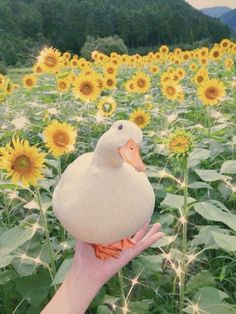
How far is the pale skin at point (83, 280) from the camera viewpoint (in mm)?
999

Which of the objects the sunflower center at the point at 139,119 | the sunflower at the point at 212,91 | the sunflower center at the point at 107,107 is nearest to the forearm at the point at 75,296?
the sunflower center at the point at 139,119

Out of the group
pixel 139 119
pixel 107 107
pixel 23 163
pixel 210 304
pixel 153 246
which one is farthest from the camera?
pixel 107 107

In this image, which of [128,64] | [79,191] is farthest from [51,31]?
[79,191]

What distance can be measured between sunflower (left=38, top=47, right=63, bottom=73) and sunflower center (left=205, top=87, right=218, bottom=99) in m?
0.68

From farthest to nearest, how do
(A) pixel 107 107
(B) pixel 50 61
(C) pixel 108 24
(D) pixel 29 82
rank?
1. (C) pixel 108 24
2. (D) pixel 29 82
3. (B) pixel 50 61
4. (A) pixel 107 107

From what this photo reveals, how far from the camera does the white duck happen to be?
920 mm

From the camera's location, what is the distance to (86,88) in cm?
258

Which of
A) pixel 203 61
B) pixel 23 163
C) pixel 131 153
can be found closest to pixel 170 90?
pixel 23 163

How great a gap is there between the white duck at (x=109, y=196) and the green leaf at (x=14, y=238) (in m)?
0.33

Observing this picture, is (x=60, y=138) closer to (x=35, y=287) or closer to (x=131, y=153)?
(x=35, y=287)

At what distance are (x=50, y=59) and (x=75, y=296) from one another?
1.65 meters

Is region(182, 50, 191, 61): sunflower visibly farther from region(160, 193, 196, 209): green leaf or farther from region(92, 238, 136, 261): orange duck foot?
region(92, 238, 136, 261): orange duck foot

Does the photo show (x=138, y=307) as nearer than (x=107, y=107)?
Yes

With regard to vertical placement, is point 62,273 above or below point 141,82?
below
